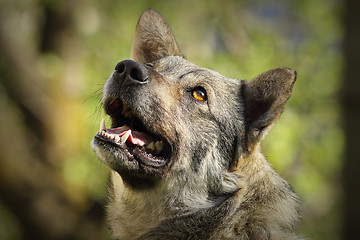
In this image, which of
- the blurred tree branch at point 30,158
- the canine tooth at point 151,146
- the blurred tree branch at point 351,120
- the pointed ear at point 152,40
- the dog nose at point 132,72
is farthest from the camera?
the blurred tree branch at point 30,158

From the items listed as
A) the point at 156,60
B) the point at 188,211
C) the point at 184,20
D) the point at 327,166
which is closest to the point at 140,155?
the point at 188,211

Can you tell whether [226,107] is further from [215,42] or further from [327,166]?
[215,42]

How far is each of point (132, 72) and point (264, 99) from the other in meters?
1.16

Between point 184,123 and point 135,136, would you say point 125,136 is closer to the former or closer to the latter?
point 135,136

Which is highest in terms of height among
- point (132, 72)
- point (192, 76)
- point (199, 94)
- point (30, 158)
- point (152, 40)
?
point (152, 40)

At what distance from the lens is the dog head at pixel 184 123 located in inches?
146

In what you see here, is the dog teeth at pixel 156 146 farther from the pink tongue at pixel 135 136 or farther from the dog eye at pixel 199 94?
the dog eye at pixel 199 94

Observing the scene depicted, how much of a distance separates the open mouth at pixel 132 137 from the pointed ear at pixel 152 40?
3.47 feet

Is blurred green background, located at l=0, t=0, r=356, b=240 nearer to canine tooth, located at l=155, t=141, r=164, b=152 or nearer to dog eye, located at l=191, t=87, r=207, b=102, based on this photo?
dog eye, located at l=191, t=87, r=207, b=102

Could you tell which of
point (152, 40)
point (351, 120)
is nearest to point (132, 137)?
point (152, 40)

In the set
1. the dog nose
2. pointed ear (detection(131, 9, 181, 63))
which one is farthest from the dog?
→ pointed ear (detection(131, 9, 181, 63))

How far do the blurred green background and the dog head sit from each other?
4.04 metres

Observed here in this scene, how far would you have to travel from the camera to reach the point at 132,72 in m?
3.72

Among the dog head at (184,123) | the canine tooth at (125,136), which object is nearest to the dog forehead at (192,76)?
the dog head at (184,123)
